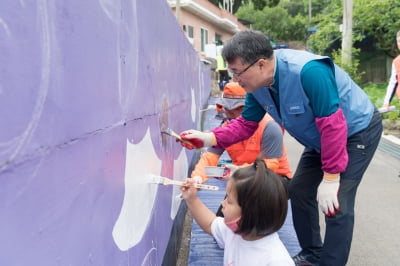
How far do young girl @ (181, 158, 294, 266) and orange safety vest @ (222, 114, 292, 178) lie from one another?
1.36 meters

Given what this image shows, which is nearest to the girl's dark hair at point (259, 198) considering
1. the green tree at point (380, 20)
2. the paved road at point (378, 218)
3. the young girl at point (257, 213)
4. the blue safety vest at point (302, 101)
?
the young girl at point (257, 213)

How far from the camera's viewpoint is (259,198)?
1.70m

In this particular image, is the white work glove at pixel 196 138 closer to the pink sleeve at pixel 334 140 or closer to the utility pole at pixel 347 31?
the pink sleeve at pixel 334 140

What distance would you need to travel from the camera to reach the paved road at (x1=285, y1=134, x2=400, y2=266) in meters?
3.42

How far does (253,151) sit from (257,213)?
153 cm

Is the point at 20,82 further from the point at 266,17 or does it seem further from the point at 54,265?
the point at 266,17

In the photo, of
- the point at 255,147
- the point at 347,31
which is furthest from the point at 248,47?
the point at 347,31

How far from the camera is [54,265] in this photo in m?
0.93

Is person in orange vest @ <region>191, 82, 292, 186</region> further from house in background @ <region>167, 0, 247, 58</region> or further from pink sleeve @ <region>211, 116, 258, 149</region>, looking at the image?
house in background @ <region>167, 0, 247, 58</region>

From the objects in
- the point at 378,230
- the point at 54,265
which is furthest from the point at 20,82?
the point at 378,230

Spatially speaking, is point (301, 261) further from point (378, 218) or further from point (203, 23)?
point (203, 23)

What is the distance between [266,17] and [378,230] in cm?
3970

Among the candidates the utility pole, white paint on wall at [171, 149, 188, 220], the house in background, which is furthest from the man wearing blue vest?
the house in background

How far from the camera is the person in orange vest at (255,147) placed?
307 centimetres
